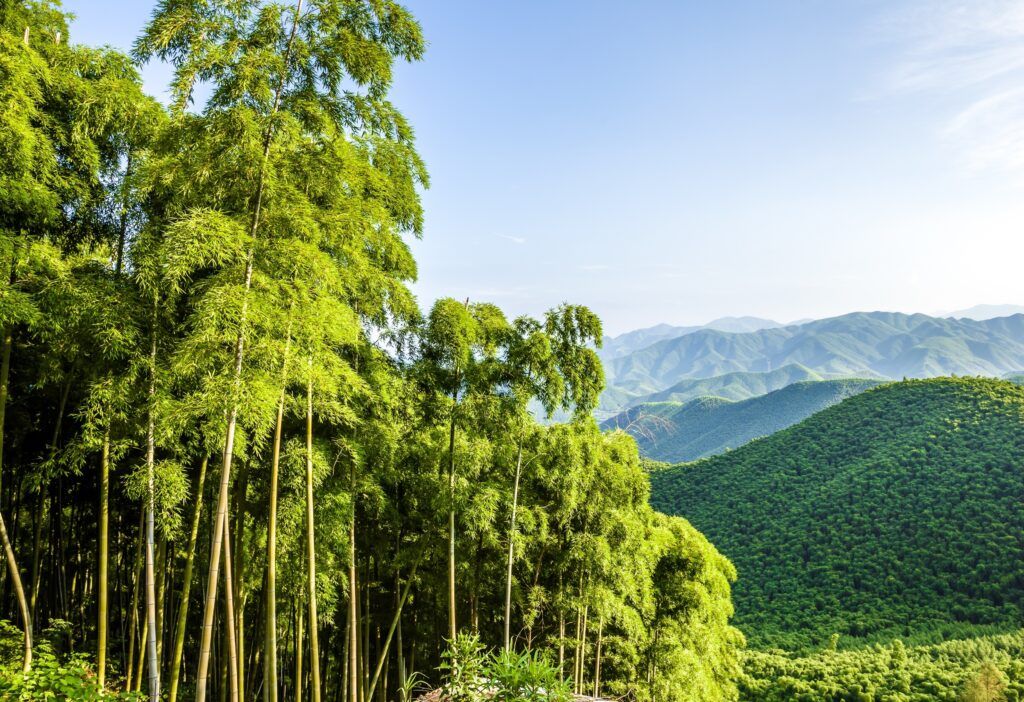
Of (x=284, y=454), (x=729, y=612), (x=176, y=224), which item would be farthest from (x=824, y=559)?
(x=176, y=224)

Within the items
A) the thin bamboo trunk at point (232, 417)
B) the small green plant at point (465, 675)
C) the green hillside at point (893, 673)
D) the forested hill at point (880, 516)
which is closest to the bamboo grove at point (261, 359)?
the thin bamboo trunk at point (232, 417)

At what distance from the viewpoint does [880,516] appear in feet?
92.5

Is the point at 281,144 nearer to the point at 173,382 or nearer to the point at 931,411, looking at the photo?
the point at 173,382

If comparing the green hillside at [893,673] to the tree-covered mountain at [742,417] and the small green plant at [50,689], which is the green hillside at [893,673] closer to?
the small green plant at [50,689]

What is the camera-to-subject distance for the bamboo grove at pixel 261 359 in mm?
3803

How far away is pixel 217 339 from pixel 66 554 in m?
8.33

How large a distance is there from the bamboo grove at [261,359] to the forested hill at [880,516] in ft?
73.3

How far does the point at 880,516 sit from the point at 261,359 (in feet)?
111

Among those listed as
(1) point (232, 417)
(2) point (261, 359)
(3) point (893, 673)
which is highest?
(2) point (261, 359)

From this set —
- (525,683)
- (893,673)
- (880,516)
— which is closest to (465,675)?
(525,683)

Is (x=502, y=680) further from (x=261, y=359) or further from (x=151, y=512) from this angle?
(x=151, y=512)

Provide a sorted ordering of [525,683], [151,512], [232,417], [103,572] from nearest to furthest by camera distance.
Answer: [525,683] < [232,417] < [151,512] < [103,572]

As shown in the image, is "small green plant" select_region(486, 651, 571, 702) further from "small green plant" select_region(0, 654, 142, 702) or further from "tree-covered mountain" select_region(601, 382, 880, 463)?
"tree-covered mountain" select_region(601, 382, 880, 463)

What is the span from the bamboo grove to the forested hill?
22.3 metres
